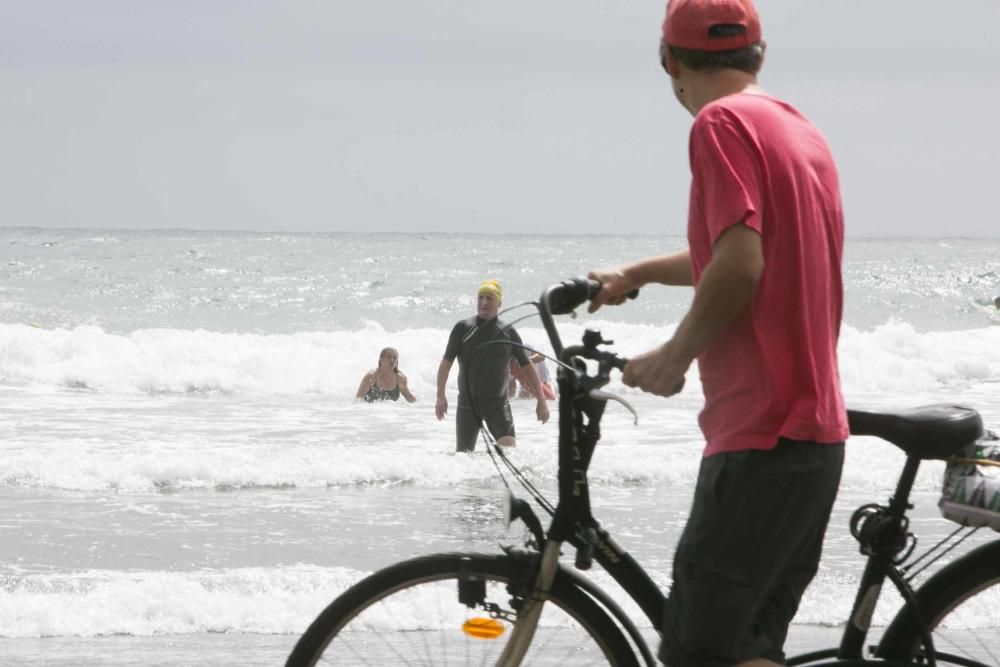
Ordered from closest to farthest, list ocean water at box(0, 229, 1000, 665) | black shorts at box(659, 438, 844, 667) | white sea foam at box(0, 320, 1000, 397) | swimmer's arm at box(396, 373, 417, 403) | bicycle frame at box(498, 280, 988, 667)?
black shorts at box(659, 438, 844, 667)
bicycle frame at box(498, 280, 988, 667)
ocean water at box(0, 229, 1000, 665)
swimmer's arm at box(396, 373, 417, 403)
white sea foam at box(0, 320, 1000, 397)

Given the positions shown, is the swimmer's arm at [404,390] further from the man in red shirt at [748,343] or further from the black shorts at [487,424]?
the man in red shirt at [748,343]

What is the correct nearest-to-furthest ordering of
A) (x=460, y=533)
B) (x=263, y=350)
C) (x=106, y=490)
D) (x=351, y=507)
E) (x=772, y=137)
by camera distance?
(x=772, y=137) → (x=460, y=533) → (x=351, y=507) → (x=106, y=490) → (x=263, y=350)

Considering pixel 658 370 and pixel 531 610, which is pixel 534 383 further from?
pixel 658 370

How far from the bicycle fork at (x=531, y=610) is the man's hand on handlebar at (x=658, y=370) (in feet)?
1.16

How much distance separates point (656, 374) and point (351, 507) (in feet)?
22.3

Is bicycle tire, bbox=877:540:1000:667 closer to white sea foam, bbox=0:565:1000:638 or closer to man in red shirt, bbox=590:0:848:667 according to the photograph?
man in red shirt, bbox=590:0:848:667

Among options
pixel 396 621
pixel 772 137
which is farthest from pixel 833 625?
pixel 772 137

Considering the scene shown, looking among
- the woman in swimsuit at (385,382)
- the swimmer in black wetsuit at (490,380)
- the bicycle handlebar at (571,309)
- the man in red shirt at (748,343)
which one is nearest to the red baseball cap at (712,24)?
the man in red shirt at (748,343)

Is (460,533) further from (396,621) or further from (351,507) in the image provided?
(396,621)

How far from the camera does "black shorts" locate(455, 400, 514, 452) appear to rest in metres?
10.5

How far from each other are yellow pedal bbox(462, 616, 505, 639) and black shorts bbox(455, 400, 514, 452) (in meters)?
7.62

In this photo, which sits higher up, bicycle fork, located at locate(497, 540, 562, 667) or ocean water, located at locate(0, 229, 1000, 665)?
bicycle fork, located at locate(497, 540, 562, 667)

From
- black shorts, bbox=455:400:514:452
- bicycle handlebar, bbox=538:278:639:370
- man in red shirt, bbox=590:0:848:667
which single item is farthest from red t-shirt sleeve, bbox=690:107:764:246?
black shorts, bbox=455:400:514:452

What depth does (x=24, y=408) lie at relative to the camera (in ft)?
54.8
